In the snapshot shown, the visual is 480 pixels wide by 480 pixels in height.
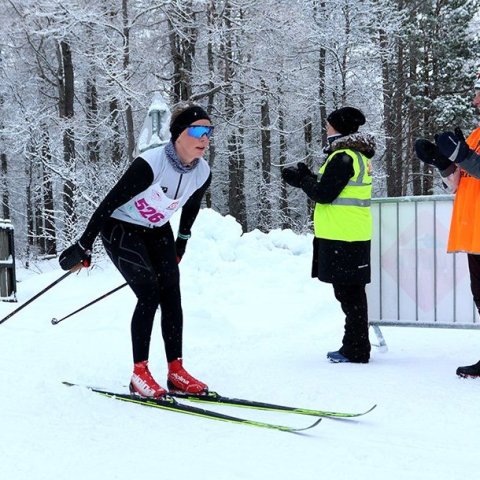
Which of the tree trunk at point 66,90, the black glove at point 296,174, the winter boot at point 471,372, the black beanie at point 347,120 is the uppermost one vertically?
the tree trunk at point 66,90

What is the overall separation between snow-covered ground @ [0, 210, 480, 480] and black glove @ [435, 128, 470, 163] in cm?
133

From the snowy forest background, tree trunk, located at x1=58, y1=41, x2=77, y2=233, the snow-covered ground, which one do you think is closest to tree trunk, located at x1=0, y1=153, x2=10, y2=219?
the snowy forest background

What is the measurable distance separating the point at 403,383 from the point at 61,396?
1974mm

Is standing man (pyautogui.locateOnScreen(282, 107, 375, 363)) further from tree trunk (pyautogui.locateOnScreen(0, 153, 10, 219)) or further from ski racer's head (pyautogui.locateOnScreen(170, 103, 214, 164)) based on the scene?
tree trunk (pyautogui.locateOnScreen(0, 153, 10, 219))

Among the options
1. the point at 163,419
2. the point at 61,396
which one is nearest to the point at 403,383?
the point at 163,419

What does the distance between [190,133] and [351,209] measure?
134cm

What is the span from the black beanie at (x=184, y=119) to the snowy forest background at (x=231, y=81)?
9986 mm

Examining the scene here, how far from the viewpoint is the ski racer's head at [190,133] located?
11.8 feet

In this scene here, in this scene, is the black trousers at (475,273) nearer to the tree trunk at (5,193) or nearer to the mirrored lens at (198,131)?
the mirrored lens at (198,131)

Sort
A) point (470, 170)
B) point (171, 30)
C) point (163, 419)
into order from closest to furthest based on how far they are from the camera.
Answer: point (163, 419) < point (470, 170) < point (171, 30)

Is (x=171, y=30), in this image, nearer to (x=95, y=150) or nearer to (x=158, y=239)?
(x=95, y=150)

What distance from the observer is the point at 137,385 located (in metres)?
3.50

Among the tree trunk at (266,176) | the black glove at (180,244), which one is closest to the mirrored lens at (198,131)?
the black glove at (180,244)

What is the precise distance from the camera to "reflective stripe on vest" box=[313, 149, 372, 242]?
434 cm
